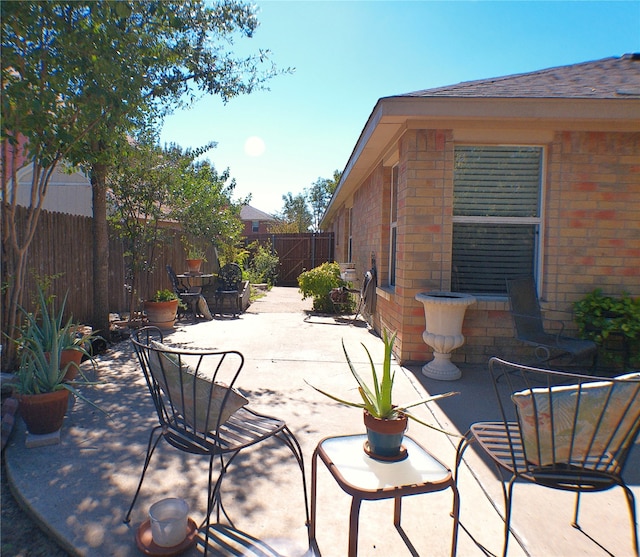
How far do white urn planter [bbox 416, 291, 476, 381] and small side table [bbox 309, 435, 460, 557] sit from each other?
8.80 ft

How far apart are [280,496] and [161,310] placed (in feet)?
18.1

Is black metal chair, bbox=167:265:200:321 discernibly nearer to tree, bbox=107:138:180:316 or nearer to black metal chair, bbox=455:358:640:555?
tree, bbox=107:138:180:316

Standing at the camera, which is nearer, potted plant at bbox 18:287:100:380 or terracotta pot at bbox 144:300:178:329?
potted plant at bbox 18:287:100:380

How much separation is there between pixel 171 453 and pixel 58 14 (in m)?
3.54

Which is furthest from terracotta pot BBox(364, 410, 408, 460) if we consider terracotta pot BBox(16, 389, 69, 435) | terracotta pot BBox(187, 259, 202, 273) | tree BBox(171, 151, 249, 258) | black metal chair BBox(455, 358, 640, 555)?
terracotta pot BBox(187, 259, 202, 273)

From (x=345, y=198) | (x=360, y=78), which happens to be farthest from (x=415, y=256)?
(x=345, y=198)

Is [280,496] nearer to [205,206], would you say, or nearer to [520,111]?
[520,111]

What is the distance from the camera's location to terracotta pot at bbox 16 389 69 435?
2.96 m

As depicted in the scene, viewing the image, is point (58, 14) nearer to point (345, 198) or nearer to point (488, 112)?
point (488, 112)

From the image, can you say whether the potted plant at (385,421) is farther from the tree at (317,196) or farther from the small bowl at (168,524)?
the tree at (317,196)

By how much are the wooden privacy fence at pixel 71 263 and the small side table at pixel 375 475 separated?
390 centimetres

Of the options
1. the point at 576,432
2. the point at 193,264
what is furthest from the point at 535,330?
the point at 193,264

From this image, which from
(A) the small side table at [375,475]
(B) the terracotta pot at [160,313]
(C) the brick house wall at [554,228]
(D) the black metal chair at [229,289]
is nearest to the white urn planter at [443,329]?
(C) the brick house wall at [554,228]

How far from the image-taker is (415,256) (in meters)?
5.09
